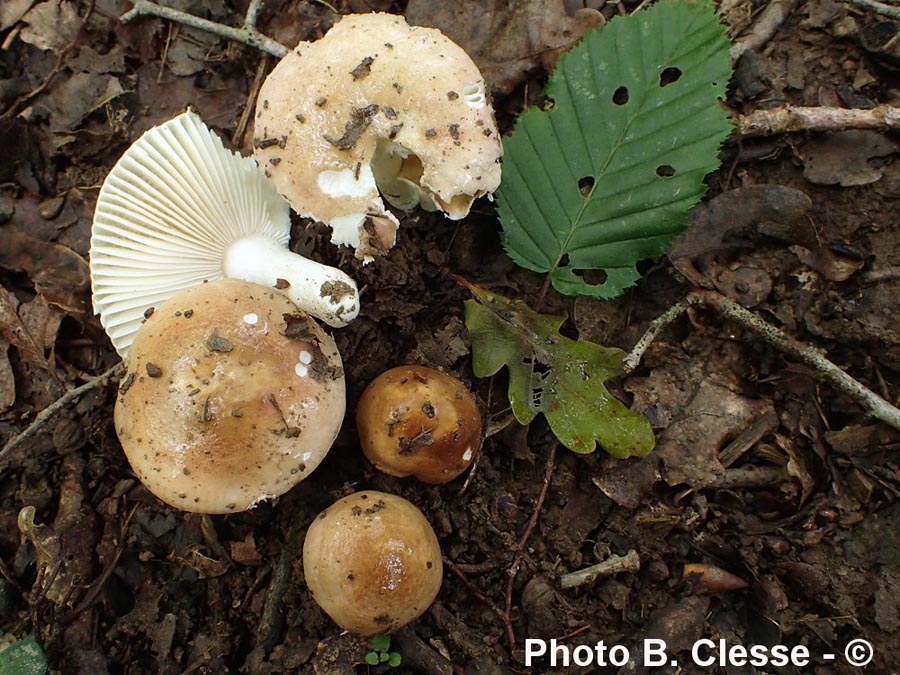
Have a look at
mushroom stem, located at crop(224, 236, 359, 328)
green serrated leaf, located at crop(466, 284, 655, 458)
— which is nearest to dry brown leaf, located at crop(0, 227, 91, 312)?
mushroom stem, located at crop(224, 236, 359, 328)

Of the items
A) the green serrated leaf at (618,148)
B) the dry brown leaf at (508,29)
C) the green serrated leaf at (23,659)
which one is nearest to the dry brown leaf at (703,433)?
the green serrated leaf at (618,148)

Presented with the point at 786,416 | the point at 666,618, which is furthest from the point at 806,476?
the point at 666,618

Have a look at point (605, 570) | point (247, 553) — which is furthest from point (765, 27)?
point (247, 553)

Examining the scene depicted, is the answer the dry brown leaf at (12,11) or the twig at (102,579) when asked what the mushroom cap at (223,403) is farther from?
the dry brown leaf at (12,11)

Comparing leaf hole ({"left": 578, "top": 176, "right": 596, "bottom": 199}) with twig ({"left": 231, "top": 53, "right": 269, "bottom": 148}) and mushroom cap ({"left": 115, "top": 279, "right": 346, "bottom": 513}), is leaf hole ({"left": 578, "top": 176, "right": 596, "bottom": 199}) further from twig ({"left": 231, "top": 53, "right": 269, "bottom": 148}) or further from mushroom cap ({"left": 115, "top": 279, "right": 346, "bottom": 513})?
twig ({"left": 231, "top": 53, "right": 269, "bottom": 148})

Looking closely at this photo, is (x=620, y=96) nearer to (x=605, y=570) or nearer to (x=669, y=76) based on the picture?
(x=669, y=76)

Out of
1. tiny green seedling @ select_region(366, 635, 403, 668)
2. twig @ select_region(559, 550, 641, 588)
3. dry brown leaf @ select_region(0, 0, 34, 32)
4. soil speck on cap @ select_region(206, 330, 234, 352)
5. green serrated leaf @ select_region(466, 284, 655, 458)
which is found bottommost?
twig @ select_region(559, 550, 641, 588)

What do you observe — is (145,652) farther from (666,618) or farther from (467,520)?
(666,618)
